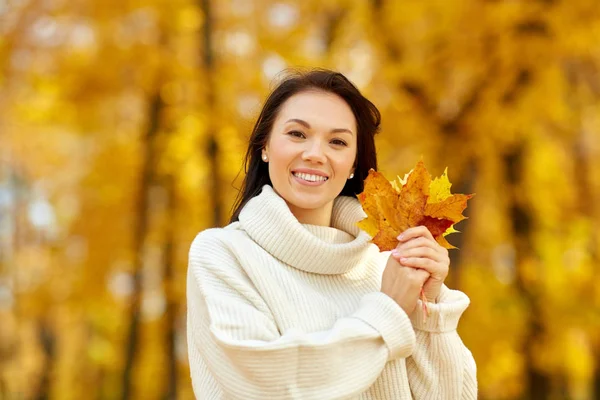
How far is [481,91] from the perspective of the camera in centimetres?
567

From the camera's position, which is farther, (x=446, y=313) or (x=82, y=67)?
(x=82, y=67)

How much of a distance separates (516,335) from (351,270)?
627 centimetres

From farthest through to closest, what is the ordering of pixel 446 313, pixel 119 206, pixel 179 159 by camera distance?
pixel 119 206
pixel 179 159
pixel 446 313

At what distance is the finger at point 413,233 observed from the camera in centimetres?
202

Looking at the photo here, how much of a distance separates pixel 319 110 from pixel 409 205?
0.37 meters

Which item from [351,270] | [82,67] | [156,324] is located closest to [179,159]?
[82,67]

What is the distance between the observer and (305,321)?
6.80 ft

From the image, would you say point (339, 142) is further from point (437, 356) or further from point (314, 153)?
point (437, 356)

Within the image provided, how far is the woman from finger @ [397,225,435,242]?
13mm

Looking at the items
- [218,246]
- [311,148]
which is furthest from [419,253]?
[218,246]

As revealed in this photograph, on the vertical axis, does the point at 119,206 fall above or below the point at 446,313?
above

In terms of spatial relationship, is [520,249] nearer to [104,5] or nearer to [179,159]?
[179,159]

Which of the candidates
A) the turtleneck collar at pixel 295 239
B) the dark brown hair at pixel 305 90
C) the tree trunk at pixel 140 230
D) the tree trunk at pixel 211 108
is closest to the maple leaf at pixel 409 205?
the turtleneck collar at pixel 295 239

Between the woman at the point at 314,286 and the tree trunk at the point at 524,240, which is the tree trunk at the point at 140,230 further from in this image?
the woman at the point at 314,286
